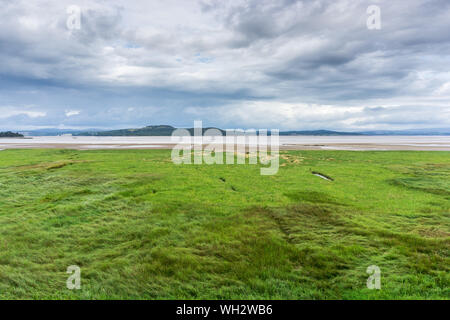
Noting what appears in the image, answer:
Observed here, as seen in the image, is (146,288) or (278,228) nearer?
(146,288)

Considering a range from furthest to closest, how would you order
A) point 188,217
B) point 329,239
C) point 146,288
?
point 188,217 → point 329,239 → point 146,288

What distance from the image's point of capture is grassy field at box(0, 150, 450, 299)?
24.8 feet

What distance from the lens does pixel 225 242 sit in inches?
414

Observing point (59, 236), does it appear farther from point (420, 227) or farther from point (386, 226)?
point (420, 227)

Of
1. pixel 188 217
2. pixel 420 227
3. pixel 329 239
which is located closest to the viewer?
pixel 329 239

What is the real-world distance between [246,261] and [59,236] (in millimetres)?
8894

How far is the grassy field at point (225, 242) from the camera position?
7.57 metres

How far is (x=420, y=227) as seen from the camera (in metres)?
11.9
